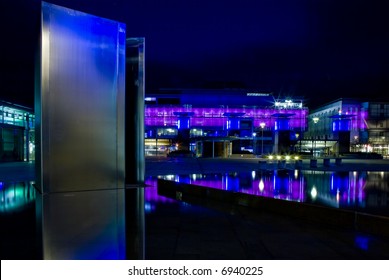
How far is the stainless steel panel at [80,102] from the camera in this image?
9.87 meters

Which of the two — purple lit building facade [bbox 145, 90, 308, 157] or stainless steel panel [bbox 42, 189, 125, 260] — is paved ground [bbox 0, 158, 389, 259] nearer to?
stainless steel panel [bbox 42, 189, 125, 260]

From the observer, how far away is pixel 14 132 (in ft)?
115

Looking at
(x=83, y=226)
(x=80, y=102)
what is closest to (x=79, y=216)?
(x=83, y=226)

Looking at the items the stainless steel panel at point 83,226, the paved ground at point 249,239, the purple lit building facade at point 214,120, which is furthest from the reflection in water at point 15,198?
the purple lit building facade at point 214,120

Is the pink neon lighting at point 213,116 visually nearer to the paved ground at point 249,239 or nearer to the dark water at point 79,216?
the dark water at point 79,216

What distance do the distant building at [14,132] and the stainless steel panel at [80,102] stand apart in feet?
89.8

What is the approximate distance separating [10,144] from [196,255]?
36.2 metres

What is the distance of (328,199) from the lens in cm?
949

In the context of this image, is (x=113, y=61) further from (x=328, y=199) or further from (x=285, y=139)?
(x=285, y=139)

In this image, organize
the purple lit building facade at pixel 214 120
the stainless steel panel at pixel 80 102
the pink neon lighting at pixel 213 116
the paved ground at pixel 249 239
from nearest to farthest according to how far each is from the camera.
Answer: the paved ground at pixel 249 239 < the stainless steel panel at pixel 80 102 < the purple lit building facade at pixel 214 120 < the pink neon lighting at pixel 213 116

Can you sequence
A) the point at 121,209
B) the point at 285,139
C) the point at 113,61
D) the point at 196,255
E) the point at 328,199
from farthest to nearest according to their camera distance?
the point at 285,139 → the point at 113,61 → the point at 328,199 → the point at 121,209 → the point at 196,255

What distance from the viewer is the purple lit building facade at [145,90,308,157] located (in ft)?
254

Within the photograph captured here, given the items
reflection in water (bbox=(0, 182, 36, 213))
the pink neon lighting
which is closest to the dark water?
reflection in water (bbox=(0, 182, 36, 213))
